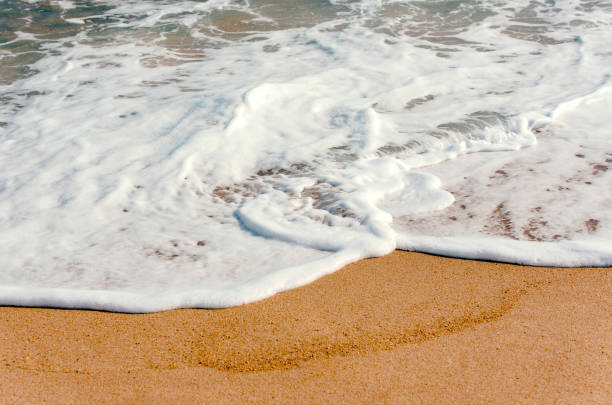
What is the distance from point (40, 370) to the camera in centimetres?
202

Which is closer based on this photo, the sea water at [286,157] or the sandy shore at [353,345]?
the sandy shore at [353,345]

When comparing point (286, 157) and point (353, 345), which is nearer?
point (353, 345)

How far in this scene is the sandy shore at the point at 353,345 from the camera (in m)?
1.89

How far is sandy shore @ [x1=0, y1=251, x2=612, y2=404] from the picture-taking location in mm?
1893

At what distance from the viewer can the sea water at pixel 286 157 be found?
2.72 meters

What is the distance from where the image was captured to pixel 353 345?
2.12 meters

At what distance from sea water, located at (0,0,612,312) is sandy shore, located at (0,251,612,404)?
142mm

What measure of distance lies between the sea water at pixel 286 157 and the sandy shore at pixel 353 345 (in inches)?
5.6

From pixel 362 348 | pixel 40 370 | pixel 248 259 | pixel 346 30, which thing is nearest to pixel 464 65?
pixel 346 30

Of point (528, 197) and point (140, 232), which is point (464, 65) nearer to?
point (528, 197)

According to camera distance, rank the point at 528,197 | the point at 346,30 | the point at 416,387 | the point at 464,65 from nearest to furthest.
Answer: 1. the point at 416,387
2. the point at 528,197
3. the point at 464,65
4. the point at 346,30

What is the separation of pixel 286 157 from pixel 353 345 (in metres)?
2.08

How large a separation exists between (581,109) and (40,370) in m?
4.51

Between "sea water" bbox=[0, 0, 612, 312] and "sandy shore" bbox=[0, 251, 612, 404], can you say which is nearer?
A: "sandy shore" bbox=[0, 251, 612, 404]
